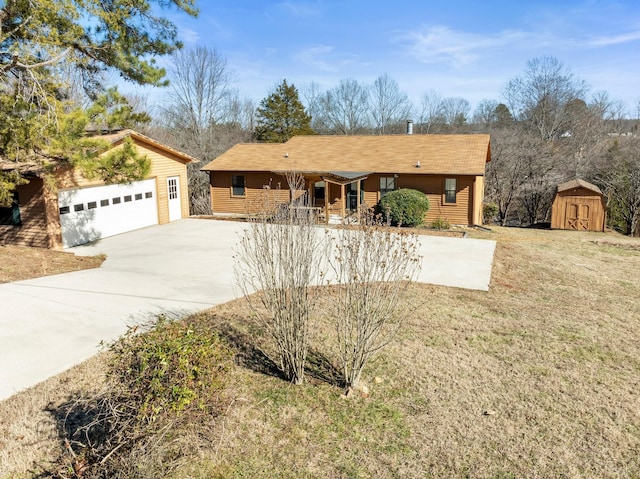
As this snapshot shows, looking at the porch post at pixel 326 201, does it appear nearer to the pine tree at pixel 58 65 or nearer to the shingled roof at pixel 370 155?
the shingled roof at pixel 370 155

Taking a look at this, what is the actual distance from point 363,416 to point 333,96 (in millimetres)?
49700

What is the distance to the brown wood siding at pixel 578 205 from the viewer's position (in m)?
21.1

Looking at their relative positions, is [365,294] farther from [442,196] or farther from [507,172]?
[507,172]

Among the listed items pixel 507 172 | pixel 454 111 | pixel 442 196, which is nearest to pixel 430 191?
pixel 442 196

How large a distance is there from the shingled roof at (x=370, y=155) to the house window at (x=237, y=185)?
568 mm

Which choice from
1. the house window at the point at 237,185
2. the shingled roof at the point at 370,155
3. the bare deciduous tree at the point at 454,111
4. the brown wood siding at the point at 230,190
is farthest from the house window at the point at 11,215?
the bare deciduous tree at the point at 454,111

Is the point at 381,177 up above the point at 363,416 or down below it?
above

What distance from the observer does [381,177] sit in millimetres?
20078

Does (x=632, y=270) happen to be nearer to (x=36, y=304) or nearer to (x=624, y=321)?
(x=624, y=321)

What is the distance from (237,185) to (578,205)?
53.6 feet

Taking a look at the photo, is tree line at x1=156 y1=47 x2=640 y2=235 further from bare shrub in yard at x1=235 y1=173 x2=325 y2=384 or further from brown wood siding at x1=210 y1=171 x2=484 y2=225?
bare shrub in yard at x1=235 y1=173 x2=325 y2=384

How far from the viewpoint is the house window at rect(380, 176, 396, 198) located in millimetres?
19859

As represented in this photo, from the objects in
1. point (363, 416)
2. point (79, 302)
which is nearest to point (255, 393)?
point (363, 416)

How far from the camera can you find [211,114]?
37.9 m
